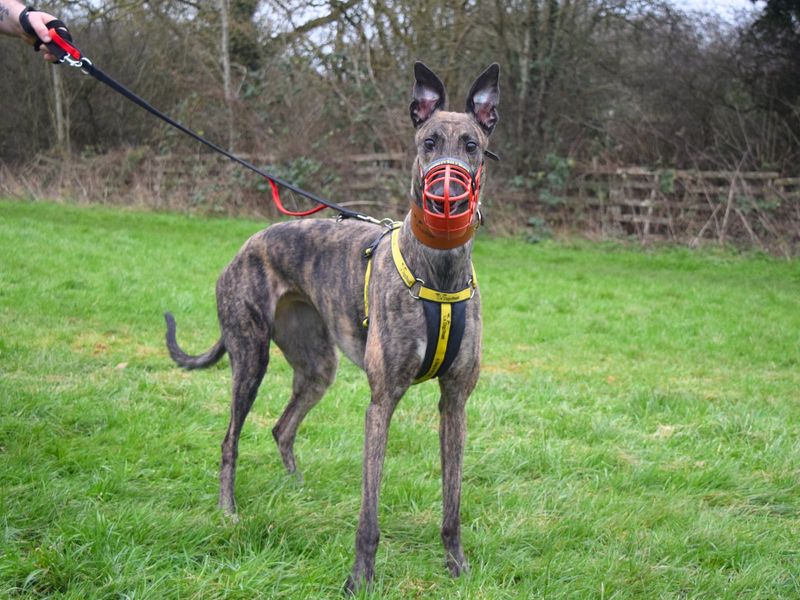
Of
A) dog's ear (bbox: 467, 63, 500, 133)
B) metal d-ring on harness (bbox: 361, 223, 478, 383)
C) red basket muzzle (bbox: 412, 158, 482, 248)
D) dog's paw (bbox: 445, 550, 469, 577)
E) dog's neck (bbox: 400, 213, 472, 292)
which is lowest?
dog's paw (bbox: 445, 550, 469, 577)

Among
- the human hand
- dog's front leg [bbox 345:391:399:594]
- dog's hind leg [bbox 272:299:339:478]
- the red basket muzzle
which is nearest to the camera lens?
the red basket muzzle

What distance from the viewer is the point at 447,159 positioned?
3170mm

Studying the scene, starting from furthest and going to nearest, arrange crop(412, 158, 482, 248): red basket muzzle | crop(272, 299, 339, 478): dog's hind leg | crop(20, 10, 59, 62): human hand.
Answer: crop(272, 299, 339, 478): dog's hind leg < crop(20, 10, 59, 62): human hand < crop(412, 158, 482, 248): red basket muzzle

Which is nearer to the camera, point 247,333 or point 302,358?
point 247,333

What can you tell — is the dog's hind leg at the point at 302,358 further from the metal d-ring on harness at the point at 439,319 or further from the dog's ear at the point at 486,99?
the dog's ear at the point at 486,99

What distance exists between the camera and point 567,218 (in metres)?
17.3

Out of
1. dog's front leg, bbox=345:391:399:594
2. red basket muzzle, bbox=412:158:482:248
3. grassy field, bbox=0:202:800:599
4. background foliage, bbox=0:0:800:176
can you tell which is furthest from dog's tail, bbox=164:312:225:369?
background foliage, bbox=0:0:800:176

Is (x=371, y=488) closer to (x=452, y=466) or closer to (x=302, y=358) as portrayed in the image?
(x=452, y=466)

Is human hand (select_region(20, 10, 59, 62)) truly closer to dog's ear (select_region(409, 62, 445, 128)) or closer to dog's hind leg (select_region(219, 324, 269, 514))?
dog's hind leg (select_region(219, 324, 269, 514))

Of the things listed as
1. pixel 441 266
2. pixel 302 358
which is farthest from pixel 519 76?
pixel 441 266

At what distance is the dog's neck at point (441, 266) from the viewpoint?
Answer: 334 centimetres

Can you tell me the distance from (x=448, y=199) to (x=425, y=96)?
0.76m

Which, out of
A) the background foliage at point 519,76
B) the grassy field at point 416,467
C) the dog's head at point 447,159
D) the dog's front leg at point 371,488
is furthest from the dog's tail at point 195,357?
the background foliage at point 519,76

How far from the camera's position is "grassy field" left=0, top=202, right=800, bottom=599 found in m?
3.30
